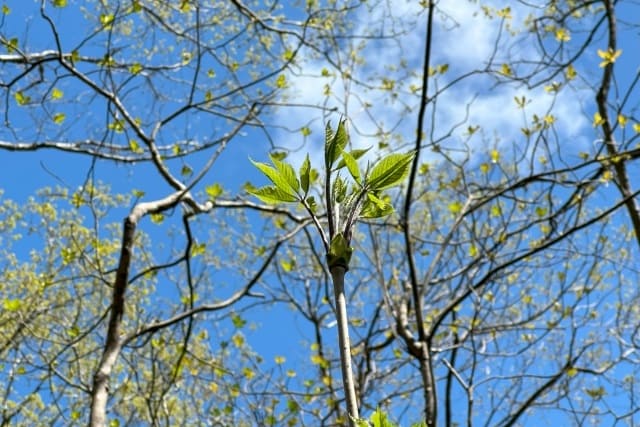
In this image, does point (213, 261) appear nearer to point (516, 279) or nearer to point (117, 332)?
point (516, 279)

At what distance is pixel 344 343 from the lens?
559mm

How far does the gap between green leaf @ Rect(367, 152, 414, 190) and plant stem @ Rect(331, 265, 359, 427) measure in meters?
0.12

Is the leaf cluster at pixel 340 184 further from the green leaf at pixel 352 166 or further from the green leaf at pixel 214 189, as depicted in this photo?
the green leaf at pixel 214 189

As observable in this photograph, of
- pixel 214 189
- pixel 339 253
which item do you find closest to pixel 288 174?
pixel 339 253

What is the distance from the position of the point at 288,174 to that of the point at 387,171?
0.30 feet

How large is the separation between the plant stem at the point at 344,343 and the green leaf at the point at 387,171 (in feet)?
0.40

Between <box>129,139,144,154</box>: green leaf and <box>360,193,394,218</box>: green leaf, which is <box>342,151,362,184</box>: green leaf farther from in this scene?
<box>129,139,144,154</box>: green leaf

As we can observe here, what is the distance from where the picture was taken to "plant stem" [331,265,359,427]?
1.77 feet

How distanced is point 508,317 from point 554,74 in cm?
Result: 224

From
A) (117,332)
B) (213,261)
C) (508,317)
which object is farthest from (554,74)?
(213,261)

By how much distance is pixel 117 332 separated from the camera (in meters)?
3.10

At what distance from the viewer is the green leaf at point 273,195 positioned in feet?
2.26

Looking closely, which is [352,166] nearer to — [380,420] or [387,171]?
[387,171]

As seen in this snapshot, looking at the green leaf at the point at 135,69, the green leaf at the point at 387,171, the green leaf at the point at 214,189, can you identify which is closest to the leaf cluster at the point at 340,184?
the green leaf at the point at 387,171
